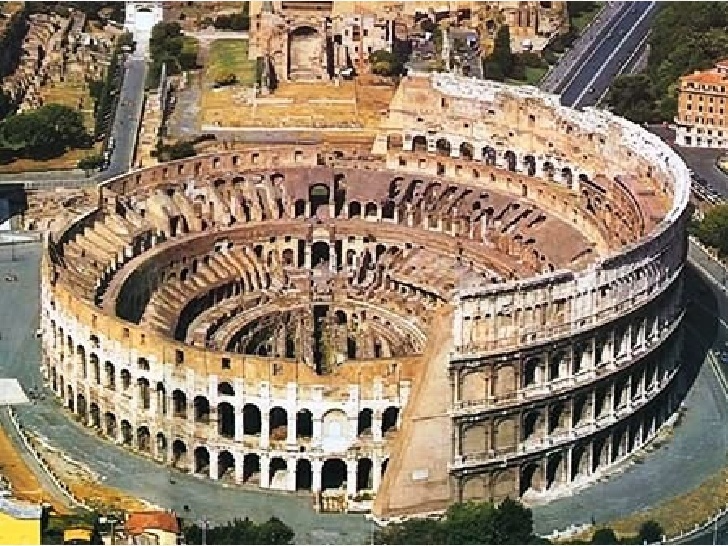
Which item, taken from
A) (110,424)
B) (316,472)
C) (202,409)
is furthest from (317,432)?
(110,424)

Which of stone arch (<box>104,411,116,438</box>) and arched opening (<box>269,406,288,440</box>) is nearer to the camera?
arched opening (<box>269,406,288,440</box>)

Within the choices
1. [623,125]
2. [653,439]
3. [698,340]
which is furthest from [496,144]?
[653,439]

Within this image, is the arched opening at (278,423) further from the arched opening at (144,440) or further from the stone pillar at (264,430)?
the arched opening at (144,440)

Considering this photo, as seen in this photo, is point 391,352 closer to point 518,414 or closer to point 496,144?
point 518,414

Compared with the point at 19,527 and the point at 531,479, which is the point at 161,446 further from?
the point at 531,479

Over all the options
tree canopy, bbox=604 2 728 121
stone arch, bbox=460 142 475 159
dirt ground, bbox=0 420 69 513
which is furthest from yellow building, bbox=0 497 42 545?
tree canopy, bbox=604 2 728 121

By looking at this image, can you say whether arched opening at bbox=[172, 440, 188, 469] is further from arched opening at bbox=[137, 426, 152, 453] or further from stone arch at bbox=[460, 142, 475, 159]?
stone arch at bbox=[460, 142, 475, 159]
